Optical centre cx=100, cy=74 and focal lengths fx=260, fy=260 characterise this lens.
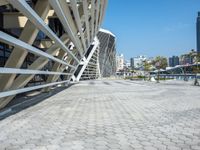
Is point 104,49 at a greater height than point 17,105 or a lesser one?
greater

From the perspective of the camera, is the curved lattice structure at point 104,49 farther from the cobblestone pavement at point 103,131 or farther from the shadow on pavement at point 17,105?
the cobblestone pavement at point 103,131

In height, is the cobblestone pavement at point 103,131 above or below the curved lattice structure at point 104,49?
below

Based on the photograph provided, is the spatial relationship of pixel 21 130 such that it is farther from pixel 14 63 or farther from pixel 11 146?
pixel 14 63

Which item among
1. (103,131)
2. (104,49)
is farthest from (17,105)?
(104,49)

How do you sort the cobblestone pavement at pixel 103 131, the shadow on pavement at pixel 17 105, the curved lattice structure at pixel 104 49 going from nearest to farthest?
the cobblestone pavement at pixel 103 131 < the shadow on pavement at pixel 17 105 < the curved lattice structure at pixel 104 49

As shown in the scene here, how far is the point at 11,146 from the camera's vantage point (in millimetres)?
5309

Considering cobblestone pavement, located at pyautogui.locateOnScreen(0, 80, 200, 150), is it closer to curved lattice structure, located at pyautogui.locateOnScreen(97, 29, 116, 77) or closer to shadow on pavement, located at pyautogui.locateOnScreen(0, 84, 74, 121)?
shadow on pavement, located at pyautogui.locateOnScreen(0, 84, 74, 121)

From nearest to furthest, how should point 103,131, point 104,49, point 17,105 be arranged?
point 103,131
point 17,105
point 104,49

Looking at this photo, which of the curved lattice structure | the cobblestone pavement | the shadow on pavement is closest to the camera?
the cobblestone pavement

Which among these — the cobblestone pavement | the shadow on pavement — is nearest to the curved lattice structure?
the shadow on pavement

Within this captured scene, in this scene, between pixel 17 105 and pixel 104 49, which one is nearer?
pixel 17 105

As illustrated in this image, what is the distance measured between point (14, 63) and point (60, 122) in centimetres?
287

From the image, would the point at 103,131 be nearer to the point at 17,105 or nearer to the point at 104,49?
the point at 17,105

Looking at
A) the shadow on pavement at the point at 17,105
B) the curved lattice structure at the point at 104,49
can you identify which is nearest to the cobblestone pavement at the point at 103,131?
the shadow on pavement at the point at 17,105
